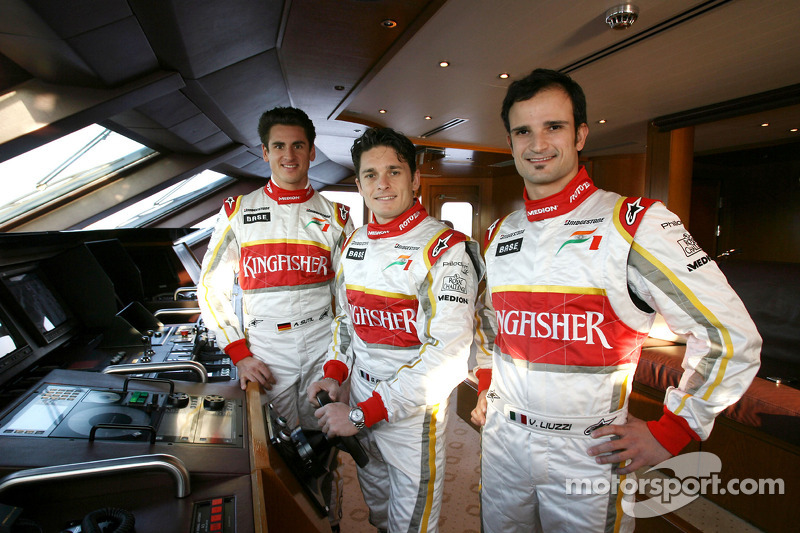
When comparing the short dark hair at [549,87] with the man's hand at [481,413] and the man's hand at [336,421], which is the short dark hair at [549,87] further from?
the man's hand at [336,421]

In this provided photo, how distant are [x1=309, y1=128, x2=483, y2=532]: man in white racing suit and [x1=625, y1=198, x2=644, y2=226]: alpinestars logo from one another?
1.60 feet

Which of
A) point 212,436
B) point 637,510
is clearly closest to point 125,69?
point 212,436

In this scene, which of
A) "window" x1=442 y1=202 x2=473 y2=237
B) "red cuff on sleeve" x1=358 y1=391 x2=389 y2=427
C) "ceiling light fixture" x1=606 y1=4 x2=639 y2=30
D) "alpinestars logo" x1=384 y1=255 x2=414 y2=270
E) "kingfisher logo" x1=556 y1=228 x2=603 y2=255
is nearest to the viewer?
"kingfisher logo" x1=556 y1=228 x2=603 y2=255

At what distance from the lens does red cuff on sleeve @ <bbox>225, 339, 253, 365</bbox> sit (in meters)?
1.77

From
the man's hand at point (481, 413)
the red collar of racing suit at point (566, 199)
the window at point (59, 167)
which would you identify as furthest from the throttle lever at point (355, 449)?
the window at point (59, 167)

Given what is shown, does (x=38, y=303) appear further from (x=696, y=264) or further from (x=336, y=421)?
(x=696, y=264)

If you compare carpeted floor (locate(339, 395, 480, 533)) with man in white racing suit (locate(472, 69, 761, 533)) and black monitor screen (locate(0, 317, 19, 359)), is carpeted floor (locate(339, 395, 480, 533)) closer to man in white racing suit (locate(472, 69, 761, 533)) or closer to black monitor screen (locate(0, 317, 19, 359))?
man in white racing suit (locate(472, 69, 761, 533))

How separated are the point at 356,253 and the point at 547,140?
77cm

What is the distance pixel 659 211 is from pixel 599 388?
1.57 ft

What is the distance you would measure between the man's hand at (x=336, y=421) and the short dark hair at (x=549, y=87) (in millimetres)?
1075

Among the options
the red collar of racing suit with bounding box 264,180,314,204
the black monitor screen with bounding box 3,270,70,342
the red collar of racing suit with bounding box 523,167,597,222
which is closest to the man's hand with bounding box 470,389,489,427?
the red collar of racing suit with bounding box 523,167,597,222

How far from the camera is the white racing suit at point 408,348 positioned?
1.38 metres

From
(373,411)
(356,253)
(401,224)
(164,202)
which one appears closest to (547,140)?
(401,224)

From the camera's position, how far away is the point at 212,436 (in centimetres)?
111
